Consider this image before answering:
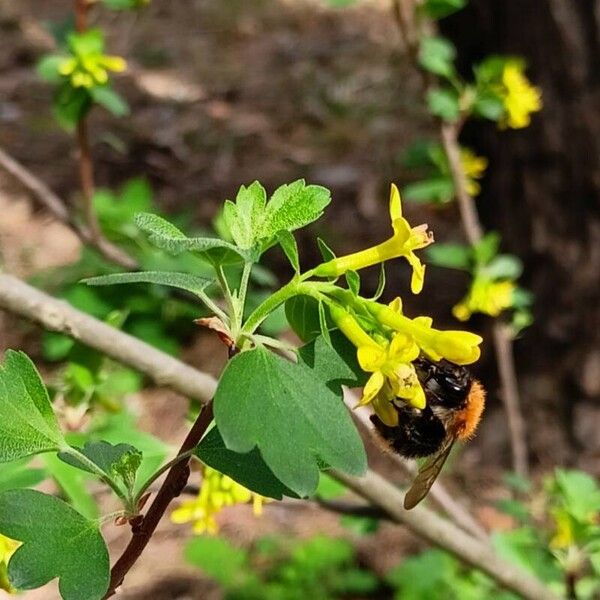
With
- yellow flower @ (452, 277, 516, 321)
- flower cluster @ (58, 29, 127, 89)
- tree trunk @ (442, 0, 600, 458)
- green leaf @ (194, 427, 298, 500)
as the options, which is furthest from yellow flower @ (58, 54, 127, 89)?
tree trunk @ (442, 0, 600, 458)

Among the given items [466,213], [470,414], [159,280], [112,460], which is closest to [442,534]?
[470,414]

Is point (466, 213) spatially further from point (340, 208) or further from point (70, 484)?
point (340, 208)

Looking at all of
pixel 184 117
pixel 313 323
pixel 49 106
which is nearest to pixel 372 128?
Result: pixel 184 117

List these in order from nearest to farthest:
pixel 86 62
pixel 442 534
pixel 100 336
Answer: pixel 100 336, pixel 442 534, pixel 86 62

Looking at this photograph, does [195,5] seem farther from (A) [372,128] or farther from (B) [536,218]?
(B) [536,218]

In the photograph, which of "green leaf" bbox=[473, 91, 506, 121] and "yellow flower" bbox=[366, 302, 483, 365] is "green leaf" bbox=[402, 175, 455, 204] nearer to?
"green leaf" bbox=[473, 91, 506, 121]

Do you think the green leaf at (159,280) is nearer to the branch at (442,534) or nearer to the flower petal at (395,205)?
the flower petal at (395,205)
